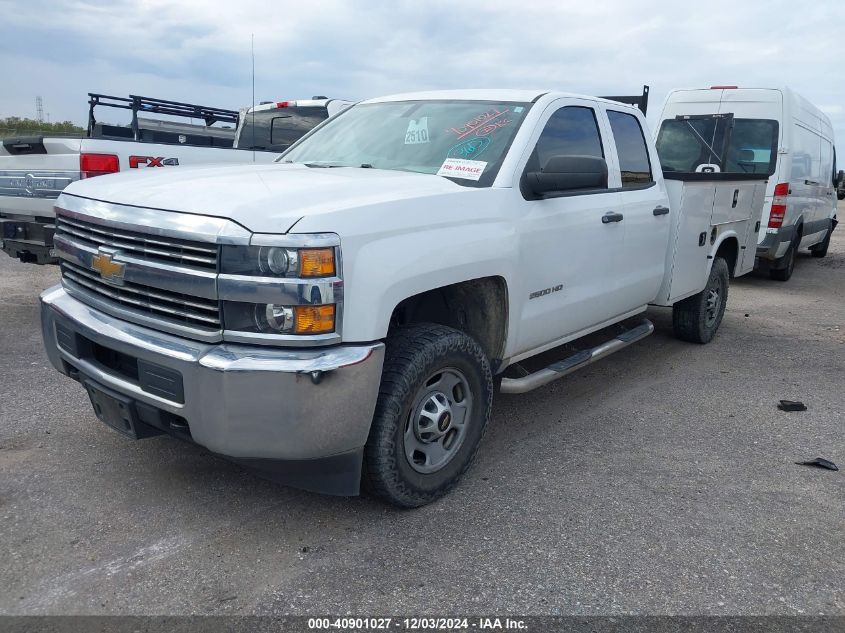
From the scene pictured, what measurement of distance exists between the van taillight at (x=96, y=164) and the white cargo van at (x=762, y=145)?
7.15m

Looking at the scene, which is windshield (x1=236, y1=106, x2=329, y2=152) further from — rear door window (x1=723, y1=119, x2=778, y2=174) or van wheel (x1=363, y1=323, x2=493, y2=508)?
van wheel (x1=363, y1=323, x2=493, y2=508)

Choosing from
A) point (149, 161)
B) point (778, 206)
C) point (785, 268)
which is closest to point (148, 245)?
point (149, 161)

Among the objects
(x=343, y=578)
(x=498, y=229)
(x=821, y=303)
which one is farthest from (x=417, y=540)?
(x=821, y=303)

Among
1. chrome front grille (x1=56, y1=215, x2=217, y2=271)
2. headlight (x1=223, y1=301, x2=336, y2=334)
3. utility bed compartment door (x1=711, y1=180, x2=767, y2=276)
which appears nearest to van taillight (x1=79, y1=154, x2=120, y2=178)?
chrome front grille (x1=56, y1=215, x2=217, y2=271)

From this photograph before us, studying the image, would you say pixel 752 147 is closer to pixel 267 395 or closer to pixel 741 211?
pixel 741 211

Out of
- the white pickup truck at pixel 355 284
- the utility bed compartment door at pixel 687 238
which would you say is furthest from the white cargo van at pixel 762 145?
the white pickup truck at pixel 355 284

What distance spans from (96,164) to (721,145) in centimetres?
818

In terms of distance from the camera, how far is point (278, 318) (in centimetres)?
269

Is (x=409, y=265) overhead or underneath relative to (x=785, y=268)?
overhead

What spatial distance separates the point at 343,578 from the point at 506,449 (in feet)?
5.07

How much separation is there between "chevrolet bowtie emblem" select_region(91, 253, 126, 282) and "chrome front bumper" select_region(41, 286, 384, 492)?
28 cm

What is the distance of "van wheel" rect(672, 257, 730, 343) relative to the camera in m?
6.33

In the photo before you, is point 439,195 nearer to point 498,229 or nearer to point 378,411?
point 498,229

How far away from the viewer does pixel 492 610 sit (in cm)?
266
